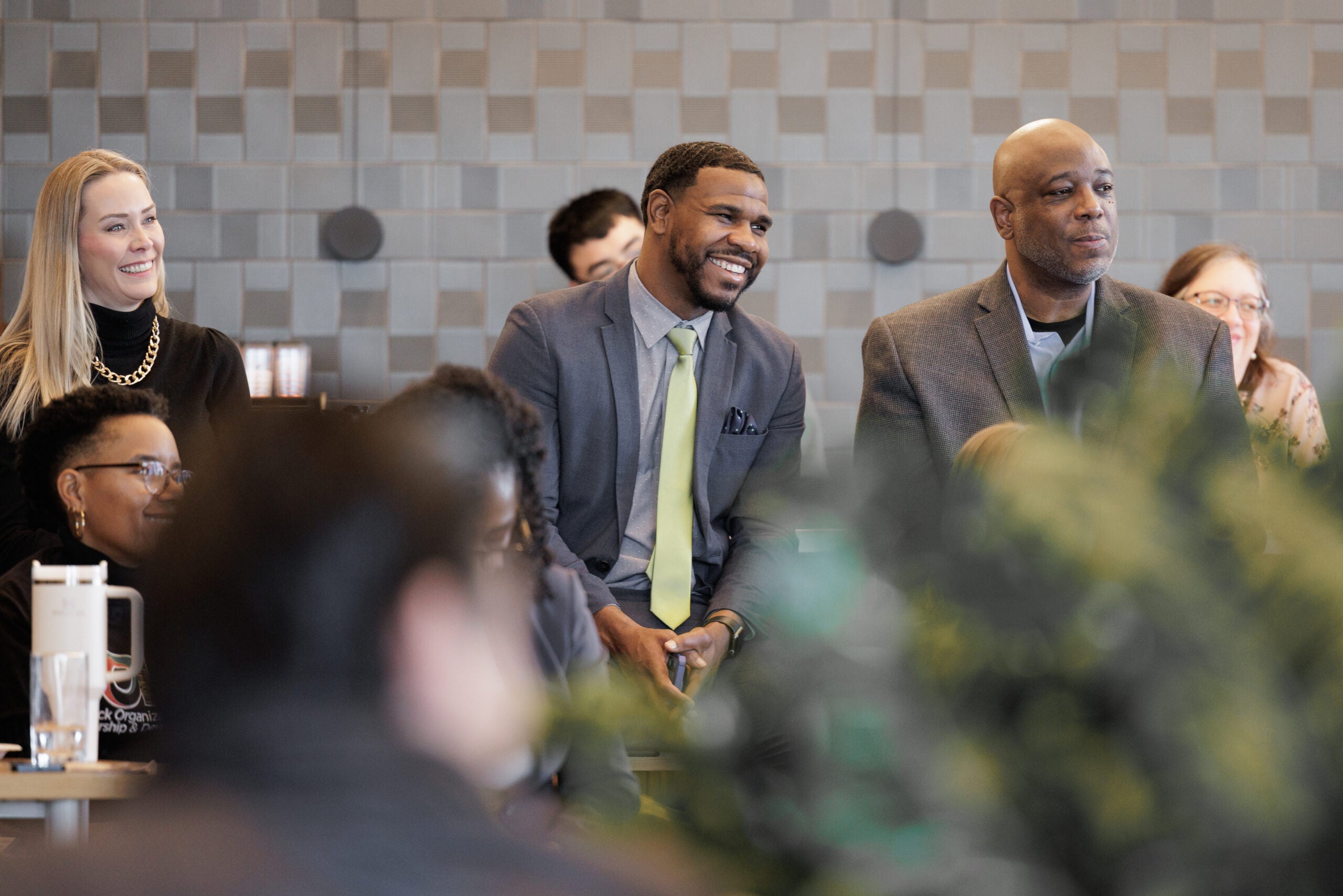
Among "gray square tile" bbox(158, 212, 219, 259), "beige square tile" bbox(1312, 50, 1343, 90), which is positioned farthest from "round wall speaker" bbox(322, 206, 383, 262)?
"beige square tile" bbox(1312, 50, 1343, 90)

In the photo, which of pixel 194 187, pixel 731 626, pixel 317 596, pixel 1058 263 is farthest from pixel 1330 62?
pixel 317 596

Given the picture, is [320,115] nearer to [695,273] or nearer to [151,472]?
[695,273]

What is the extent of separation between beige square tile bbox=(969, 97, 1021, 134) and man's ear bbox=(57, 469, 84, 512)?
3587mm

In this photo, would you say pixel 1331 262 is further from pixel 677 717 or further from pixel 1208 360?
pixel 677 717

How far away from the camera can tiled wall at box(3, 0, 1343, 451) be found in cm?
488

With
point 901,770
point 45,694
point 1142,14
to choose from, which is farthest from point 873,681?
point 1142,14

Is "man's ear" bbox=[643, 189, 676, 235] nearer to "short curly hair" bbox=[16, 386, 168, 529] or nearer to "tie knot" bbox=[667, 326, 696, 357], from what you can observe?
"tie knot" bbox=[667, 326, 696, 357]

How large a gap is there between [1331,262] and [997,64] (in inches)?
55.5

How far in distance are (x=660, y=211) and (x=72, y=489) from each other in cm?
131

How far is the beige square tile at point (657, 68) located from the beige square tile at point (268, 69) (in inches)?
48.6

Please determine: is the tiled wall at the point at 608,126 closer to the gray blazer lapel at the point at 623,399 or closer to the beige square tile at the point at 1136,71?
the beige square tile at the point at 1136,71

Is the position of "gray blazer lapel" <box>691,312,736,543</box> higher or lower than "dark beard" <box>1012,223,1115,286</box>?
lower

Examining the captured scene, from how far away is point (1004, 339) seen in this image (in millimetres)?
2609

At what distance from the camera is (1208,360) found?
2.49m
